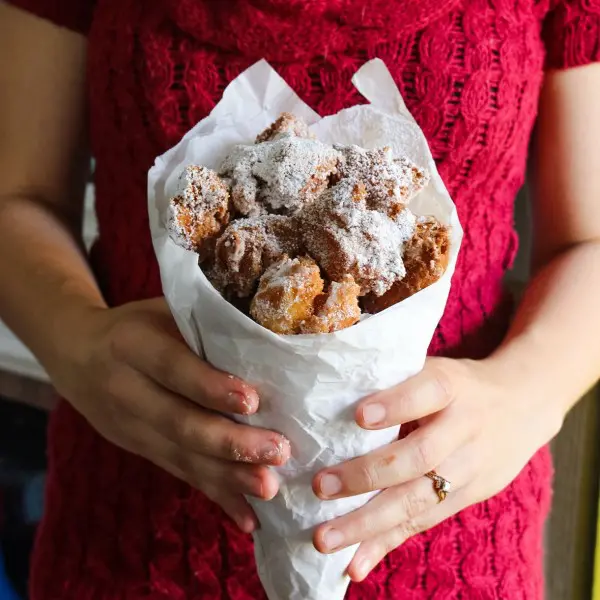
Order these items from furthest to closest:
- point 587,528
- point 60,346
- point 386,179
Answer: point 587,528 < point 60,346 < point 386,179

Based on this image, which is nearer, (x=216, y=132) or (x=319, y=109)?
(x=216, y=132)

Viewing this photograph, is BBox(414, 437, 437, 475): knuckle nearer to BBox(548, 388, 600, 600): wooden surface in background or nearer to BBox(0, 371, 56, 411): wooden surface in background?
BBox(548, 388, 600, 600): wooden surface in background

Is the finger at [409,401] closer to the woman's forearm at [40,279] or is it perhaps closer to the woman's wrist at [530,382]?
the woman's wrist at [530,382]

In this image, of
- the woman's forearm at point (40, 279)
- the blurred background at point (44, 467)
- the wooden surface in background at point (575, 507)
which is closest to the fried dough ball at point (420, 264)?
the woman's forearm at point (40, 279)

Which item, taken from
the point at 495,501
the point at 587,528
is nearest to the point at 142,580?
the point at 495,501

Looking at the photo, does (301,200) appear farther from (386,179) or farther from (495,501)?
(495,501)

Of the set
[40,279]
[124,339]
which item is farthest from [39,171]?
[124,339]
